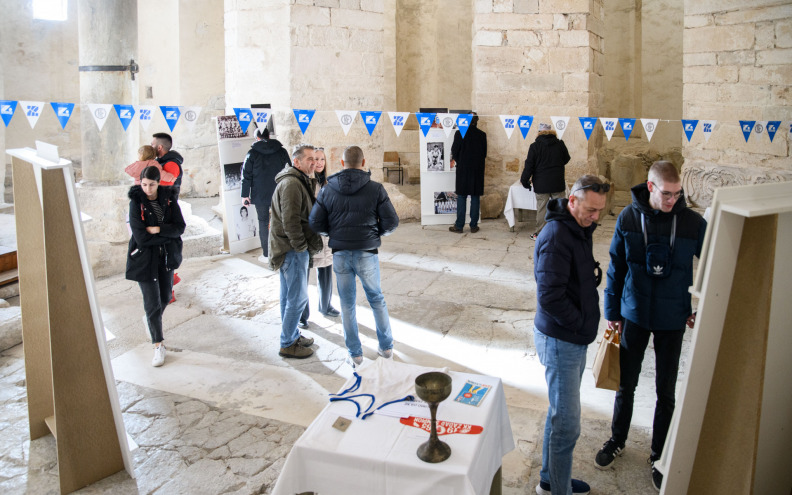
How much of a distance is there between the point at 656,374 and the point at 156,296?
3447 mm

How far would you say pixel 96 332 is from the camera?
11.2ft

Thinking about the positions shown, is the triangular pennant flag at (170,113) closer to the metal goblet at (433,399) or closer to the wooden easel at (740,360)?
the metal goblet at (433,399)

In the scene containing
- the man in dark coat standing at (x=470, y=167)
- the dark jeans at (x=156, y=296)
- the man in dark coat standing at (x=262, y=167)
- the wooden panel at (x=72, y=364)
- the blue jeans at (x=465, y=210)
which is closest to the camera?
the wooden panel at (x=72, y=364)

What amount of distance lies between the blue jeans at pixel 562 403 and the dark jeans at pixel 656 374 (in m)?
0.54

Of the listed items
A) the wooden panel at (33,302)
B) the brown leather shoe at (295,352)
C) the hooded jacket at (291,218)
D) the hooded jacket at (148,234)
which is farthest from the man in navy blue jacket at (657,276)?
the wooden panel at (33,302)

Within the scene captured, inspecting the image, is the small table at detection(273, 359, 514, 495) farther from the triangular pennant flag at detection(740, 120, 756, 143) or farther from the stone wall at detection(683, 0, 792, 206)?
the stone wall at detection(683, 0, 792, 206)

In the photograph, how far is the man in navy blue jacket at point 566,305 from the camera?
2848 millimetres

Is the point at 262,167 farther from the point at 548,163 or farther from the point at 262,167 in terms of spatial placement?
the point at 548,163

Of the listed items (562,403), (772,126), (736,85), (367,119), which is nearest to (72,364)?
(562,403)

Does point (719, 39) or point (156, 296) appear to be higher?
point (719, 39)

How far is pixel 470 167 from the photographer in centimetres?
910

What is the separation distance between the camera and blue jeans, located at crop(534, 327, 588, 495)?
114 inches

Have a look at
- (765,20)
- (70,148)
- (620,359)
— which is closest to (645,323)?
(620,359)

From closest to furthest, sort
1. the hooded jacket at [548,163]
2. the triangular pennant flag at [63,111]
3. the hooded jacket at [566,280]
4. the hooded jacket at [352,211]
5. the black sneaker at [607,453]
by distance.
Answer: the hooded jacket at [566,280]
the black sneaker at [607,453]
the hooded jacket at [352,211]
the triangular pennant flag at [63,111]
the hooded jacket at [548,163]
